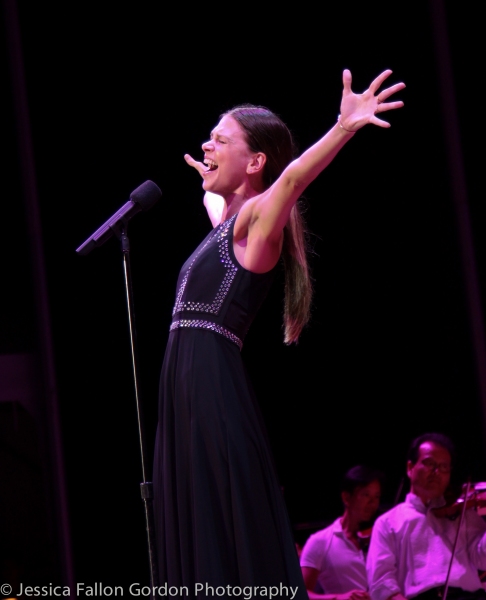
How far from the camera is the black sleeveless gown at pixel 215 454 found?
6.38 feet

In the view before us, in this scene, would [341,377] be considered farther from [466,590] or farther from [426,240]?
[466,590]

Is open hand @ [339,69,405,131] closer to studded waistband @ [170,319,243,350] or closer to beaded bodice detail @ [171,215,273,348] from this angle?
beaded bodice detail @ [171,215,273,348]

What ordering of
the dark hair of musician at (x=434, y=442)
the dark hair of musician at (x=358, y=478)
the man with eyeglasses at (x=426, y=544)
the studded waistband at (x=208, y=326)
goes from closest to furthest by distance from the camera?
1. the studded waistband at (x=208, y=326)
2. the man with eyeglasses at (x=426, y=544)
3. the dark hair of musician at (x=434, y=442)
4. the dark hair of musician at (x=358, y=478)

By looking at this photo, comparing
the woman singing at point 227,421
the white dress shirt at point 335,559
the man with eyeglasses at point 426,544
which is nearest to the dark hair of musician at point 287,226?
the woman singing at point 227,421

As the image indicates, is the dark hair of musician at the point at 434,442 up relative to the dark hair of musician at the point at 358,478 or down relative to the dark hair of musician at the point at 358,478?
up

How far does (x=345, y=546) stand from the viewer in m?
4.75

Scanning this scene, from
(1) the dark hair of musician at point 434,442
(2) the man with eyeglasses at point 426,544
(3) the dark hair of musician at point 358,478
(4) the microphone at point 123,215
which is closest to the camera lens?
(4) the microphone at point 123,215

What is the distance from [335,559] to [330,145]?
3.36m

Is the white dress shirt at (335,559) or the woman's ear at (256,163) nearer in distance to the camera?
the woman's ear at (256,163)

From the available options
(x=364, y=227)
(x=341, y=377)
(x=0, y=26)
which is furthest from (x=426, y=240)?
(x=0, y=26)

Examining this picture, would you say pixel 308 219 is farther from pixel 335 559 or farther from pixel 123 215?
pixel 123 215

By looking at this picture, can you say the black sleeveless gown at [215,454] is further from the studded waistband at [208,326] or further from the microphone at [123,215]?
the microphone at [123,215]

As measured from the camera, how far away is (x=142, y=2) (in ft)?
14.9

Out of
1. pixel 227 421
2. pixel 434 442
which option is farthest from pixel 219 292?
pixel 434 442
